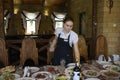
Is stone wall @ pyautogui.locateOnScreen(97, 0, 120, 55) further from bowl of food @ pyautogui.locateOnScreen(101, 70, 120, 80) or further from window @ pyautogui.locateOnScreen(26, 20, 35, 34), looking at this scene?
window @ pyautogui.locateOnScreen(26, 20, 35, 34)

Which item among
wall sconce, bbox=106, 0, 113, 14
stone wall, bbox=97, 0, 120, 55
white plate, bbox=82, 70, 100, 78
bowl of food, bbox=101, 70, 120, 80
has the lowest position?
bowl of food, bbox=101, 70, 120, 80

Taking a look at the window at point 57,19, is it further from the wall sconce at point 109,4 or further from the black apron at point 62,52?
the black apron at point 62,52

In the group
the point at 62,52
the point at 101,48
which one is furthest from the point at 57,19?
the point at 62,52

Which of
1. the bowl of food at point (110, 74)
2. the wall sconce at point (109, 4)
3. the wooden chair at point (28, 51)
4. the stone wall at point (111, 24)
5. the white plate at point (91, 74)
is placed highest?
the wall sconce at point (109, 4)

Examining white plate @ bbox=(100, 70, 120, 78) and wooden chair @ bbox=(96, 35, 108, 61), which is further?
wooden chair @ bbox=(96, 35, 108, 61)

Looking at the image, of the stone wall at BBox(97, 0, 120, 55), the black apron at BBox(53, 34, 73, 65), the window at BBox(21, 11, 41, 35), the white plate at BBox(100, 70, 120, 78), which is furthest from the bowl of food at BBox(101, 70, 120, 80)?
→ the window at BBox(21, 11, 41, 35)

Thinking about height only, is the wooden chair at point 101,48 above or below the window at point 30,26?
below

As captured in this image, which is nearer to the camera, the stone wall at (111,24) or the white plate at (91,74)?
the white plate at (91,74)

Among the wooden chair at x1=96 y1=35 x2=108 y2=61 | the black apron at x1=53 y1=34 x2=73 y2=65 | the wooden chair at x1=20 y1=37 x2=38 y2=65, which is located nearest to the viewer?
the black apron at x1=53 y1=34 x2=73 y2=65

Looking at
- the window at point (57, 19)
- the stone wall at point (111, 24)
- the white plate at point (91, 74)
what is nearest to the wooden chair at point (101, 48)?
the white plate at point (91, 74)

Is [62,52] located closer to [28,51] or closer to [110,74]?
[28,51]

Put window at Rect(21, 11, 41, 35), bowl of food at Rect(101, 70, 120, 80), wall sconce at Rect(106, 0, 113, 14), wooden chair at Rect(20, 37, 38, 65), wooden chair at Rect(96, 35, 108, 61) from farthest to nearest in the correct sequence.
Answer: window at Rect(21, 11, 41, 35) < wall sconce at Rect(106, 0, 113, 14) < wooden chair at Rect(96, 35, 108, 61) < wooden chair at Rect(20, 37, 38, 65) < bowl of food at Rect(101, 70, 120, 80)

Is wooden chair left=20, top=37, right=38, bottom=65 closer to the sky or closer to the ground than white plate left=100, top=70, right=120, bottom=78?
closer to the sky

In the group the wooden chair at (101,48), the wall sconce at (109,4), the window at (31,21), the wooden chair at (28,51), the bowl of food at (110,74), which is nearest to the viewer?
the bowl of food at (110,74)
